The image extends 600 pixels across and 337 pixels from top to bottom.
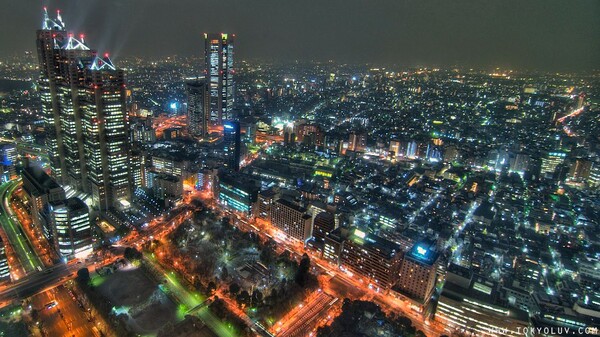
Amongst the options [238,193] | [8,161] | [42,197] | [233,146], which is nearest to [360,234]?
[238,193]

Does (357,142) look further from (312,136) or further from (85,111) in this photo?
(85,111)

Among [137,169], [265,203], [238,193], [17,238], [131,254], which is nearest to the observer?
[131,254]

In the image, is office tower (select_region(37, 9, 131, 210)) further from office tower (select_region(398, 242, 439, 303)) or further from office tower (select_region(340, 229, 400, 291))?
office tower (select_region(398, 242, 439, 303))

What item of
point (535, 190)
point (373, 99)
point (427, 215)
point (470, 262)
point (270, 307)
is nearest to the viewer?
point (270, 307)

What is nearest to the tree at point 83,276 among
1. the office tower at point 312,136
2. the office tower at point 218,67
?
the office tower at point 312,136

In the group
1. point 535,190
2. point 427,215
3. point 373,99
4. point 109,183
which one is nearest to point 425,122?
point 373,99

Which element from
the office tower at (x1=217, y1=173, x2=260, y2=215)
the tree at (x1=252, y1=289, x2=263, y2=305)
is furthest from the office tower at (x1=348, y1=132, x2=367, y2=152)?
the tree at (x1=252, y1=289, x2=263, y2=305)

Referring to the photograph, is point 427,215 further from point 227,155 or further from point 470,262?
point 227,155
